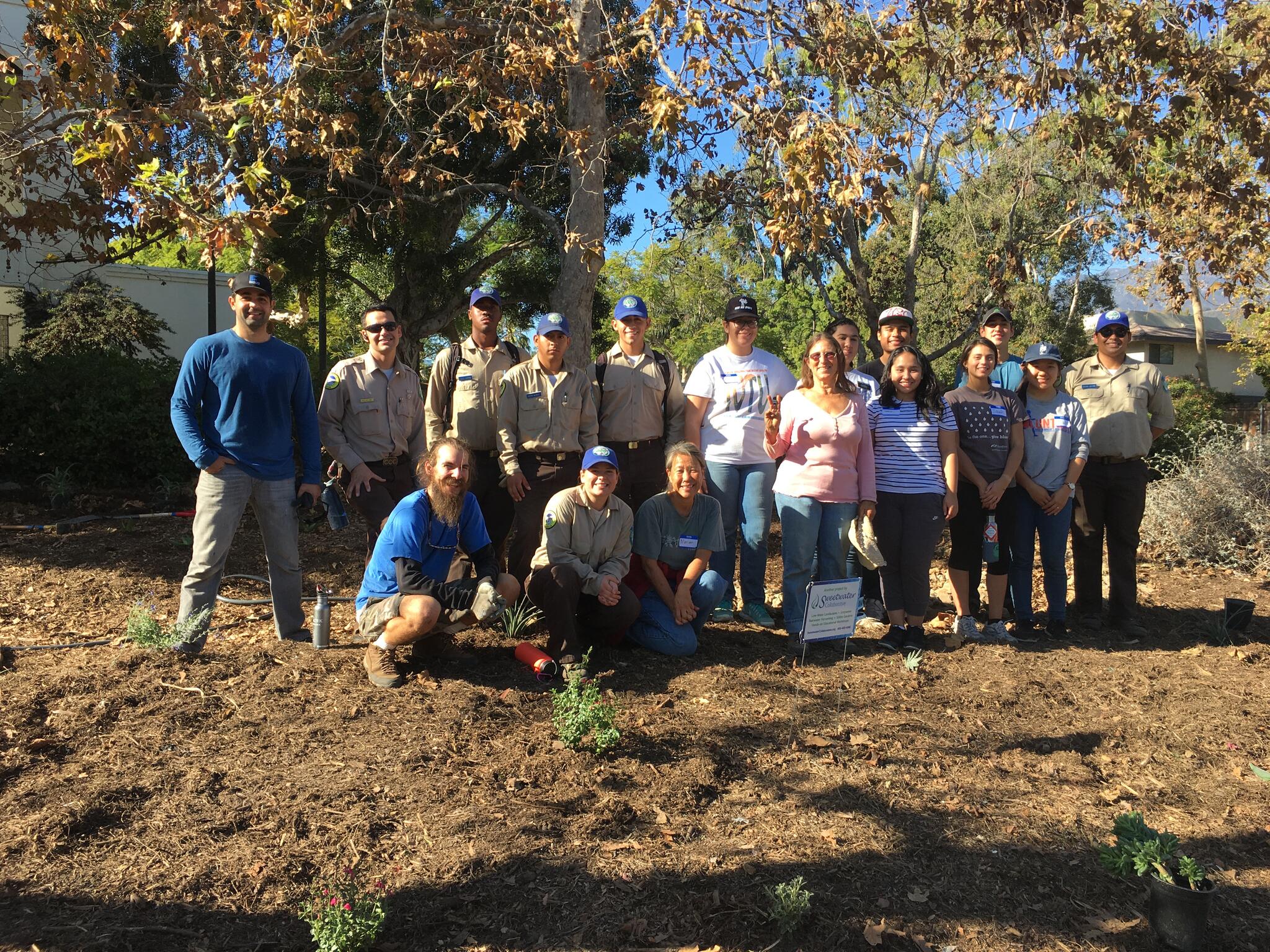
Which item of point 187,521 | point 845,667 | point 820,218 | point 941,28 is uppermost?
point 941,28

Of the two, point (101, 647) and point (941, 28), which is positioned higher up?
point (941, 28)

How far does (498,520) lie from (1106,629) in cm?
417

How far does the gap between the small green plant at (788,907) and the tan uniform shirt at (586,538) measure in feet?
7.81

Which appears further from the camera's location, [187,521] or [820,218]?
[187,521]

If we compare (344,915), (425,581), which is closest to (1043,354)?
(425,581)

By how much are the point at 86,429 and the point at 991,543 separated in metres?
8.59

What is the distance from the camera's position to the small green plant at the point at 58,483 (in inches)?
364

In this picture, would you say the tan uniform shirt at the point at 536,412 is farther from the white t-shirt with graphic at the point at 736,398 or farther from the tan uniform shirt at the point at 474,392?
the white t-shirt with graphic at the point at 736,398

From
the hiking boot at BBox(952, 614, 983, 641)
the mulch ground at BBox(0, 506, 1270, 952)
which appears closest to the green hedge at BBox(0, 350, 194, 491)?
the mulch ground at BBox(0, 506, 1270, 952)

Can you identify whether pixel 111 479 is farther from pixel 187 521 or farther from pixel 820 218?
pixel 820 218

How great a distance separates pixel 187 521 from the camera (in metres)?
9.17

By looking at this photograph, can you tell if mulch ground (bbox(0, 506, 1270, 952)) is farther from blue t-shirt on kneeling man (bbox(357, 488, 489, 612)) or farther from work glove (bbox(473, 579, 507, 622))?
blue t-shirt on kneeling man (bbox(357, 488, 489, 612))

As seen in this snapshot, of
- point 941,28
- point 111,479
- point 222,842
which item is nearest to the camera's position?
point 222,842

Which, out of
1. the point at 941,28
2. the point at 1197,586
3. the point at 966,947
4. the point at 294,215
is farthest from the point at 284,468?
the point at 941,28
